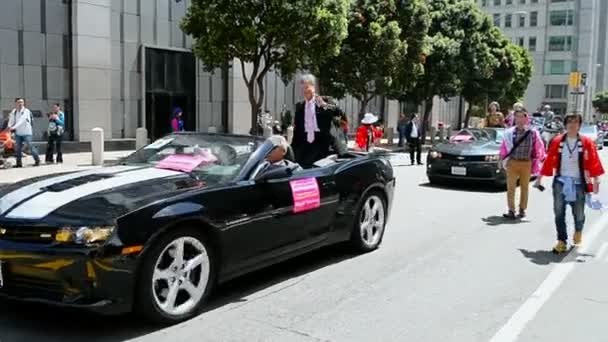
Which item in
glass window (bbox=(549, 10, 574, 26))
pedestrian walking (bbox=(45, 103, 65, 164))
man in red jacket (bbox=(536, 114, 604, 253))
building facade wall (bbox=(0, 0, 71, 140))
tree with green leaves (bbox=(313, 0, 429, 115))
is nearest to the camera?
man in red jacket (bbox=(536, 114, 604, 253))

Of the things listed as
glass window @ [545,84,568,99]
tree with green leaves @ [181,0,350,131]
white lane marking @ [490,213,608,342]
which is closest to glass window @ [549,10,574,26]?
glass window @ [545,84,568,99]

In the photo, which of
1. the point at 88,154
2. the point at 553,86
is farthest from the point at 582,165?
the point at 553,86

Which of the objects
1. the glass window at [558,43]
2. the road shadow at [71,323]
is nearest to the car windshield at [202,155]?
the road shadow at [71,323]

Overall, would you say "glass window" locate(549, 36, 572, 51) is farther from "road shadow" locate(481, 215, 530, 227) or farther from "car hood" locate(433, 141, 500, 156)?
"road shadow" locate(481, 215, 530, 227)

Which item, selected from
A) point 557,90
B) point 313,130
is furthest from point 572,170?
point 557,90

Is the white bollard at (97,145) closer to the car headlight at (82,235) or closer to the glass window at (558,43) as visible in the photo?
the car headlight at (82,235)

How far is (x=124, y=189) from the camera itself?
484 centimetres

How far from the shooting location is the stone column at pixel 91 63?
2255cm

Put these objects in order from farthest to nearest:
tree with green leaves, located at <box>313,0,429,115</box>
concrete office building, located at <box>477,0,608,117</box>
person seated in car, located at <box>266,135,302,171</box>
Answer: concrete office building, located at <box>477,0,608,117</box>, tree with green leaves, located at <box>313,0,429,115</box>, person seated in car, located at <box>266,135,302,171</box>

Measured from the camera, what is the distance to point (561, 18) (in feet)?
327

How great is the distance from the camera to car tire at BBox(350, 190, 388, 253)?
7.08m

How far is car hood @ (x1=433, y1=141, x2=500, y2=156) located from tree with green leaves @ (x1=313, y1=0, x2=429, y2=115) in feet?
33.4

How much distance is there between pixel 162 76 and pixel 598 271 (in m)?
21.8

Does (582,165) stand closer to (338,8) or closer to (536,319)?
(536,319)
